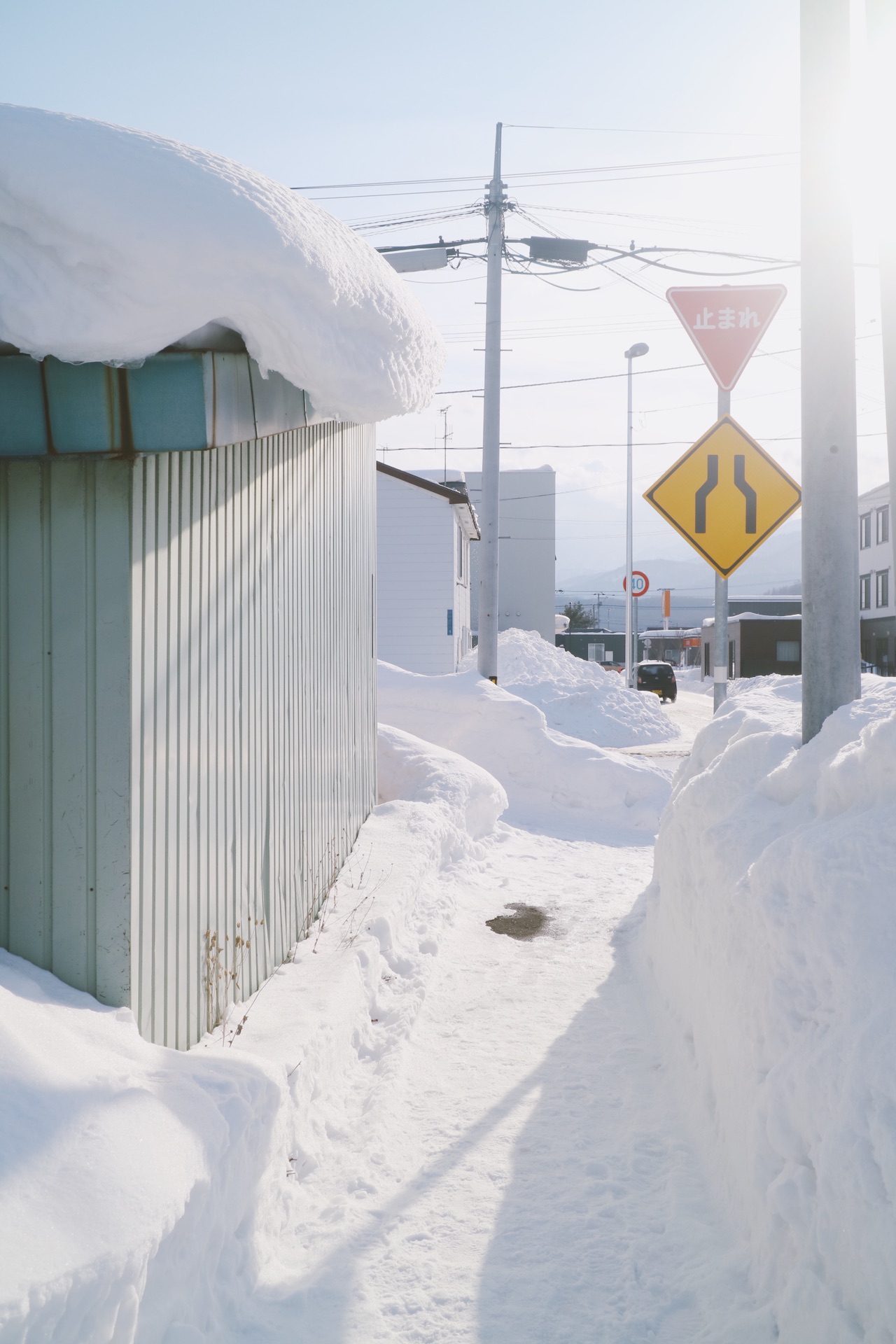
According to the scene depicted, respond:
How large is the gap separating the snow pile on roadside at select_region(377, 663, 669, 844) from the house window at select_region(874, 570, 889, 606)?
34.8 meters

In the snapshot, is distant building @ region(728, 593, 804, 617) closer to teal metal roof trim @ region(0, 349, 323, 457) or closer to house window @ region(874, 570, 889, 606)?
house window @ region(874, 570, 889, 606)

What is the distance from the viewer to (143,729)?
3.39 metres

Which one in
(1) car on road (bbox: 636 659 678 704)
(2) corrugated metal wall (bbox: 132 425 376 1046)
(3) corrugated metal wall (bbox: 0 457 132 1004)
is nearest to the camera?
(3) corrugated metal wall (bbox: 0 457 132 1004)

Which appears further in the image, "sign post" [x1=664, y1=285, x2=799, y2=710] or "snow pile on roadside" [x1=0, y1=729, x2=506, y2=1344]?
"sign post" [x1=664, y1=285, x2=799, y2=710]

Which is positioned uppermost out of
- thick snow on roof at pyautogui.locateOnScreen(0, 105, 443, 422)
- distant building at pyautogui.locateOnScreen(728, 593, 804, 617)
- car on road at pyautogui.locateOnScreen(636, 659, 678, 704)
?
distant building at pyautogui.locateOnScreen(728, 593, 804, 617)

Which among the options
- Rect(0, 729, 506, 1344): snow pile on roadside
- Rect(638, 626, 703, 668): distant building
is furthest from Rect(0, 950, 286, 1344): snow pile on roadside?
Rect(638, 626, 703, 668): distant building

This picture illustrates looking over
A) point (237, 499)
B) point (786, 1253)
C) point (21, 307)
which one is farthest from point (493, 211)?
point (786, 1253)

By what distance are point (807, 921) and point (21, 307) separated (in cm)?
311

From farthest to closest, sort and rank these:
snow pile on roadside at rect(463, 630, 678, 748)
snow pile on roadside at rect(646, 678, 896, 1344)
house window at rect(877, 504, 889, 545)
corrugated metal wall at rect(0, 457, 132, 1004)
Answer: house window at rect(877, 504, 889, 545)
snow pile on roadside at rect(463, 630, 678, 748)
corrugated metal wall at rect(0, 457, 132, 1004)
snow pile on roadside at rect(646, 678, 896, 1344)

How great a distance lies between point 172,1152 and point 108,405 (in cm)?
232

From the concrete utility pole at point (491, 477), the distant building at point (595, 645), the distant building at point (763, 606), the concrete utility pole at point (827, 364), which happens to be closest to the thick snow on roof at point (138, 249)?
the concrete utility pole at point (827, 364)

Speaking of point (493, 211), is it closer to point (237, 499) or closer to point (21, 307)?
point (237, 499)

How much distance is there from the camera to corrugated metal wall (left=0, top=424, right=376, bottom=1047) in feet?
10.8

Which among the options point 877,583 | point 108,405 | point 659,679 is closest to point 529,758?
point 108,405
